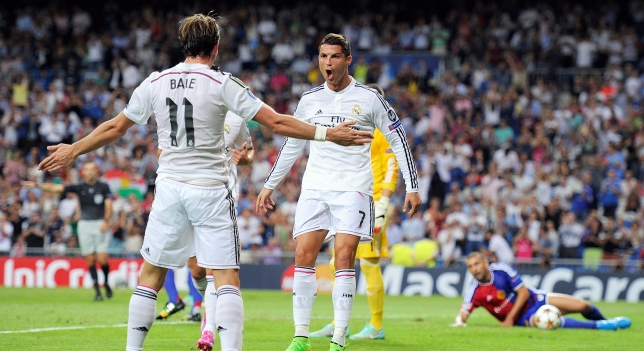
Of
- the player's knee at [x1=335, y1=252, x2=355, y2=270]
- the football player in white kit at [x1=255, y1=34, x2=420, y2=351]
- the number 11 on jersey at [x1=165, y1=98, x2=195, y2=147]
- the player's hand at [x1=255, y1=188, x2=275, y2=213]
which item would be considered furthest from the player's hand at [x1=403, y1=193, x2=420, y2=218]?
the number 11 on jersey at [x1=165, y1=98, x2=195, y2=147]

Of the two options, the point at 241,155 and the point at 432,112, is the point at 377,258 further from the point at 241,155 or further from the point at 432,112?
the point at 432,112

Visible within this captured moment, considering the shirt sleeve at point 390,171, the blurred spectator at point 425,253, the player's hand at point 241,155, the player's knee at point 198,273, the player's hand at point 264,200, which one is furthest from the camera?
the blurred spectator at point 425,253

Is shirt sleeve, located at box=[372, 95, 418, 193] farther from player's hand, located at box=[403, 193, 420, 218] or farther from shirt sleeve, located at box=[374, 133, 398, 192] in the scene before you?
shirt sleeve, located at box=[374, 133, 398, 192]

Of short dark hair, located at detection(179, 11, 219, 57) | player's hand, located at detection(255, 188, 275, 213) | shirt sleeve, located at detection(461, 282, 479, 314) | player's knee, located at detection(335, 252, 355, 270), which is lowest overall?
shirt sleeve, located at detection(461, 282, 479, 314)

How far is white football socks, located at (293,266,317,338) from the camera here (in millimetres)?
8406

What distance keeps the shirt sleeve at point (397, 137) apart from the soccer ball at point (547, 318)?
474 centimetres

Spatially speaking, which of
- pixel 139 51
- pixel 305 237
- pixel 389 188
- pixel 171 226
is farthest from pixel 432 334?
pixel 139 51

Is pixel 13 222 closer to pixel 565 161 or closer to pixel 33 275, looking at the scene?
pixel 33 275

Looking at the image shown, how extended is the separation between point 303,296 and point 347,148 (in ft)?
4.85

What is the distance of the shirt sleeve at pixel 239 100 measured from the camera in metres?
6.55

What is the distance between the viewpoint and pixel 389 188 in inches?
422

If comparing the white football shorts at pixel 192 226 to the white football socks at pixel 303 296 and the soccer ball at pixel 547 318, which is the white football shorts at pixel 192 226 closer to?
the white football socks at pixel 303 296

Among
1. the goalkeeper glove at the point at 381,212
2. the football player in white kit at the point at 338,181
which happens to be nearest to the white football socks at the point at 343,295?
the football player in white kit at the point at 338,181

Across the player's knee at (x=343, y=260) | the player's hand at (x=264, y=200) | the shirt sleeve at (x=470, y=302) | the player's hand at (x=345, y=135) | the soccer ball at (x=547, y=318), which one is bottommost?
the soccer ball at (x=547, y=318)
